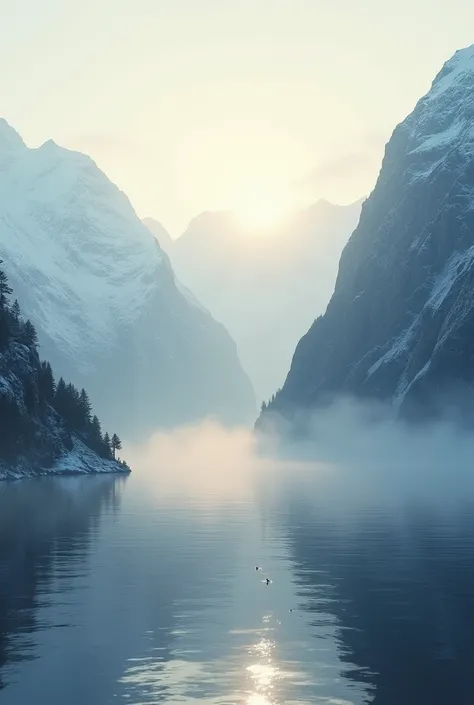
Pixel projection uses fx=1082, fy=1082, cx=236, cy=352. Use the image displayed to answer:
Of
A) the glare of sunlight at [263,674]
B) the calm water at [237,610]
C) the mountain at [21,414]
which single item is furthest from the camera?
the mountain at [21,414]

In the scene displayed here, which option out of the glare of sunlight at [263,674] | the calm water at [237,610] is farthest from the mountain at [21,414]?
the glare of sunlight at [263,674]

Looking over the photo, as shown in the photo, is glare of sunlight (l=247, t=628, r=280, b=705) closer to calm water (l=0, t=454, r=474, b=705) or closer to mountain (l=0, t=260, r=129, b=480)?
calm water (l=0, t=454, r=474, b=705)

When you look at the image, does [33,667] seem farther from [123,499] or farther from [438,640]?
[123,499]

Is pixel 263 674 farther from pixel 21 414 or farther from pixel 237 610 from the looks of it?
pixel 21 414

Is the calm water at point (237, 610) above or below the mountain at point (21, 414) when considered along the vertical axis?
below

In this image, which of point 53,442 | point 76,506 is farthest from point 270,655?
point 53,442

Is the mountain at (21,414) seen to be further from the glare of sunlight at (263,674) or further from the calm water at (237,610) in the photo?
the glare of sunlight at (263,674)

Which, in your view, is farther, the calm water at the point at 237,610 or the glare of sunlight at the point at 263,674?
the calm water at the point at 237,610

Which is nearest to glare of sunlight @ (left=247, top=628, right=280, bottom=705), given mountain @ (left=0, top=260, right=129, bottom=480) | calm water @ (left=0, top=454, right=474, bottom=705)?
calm water @ (left=0, top=454, right=474, bottom=705)
